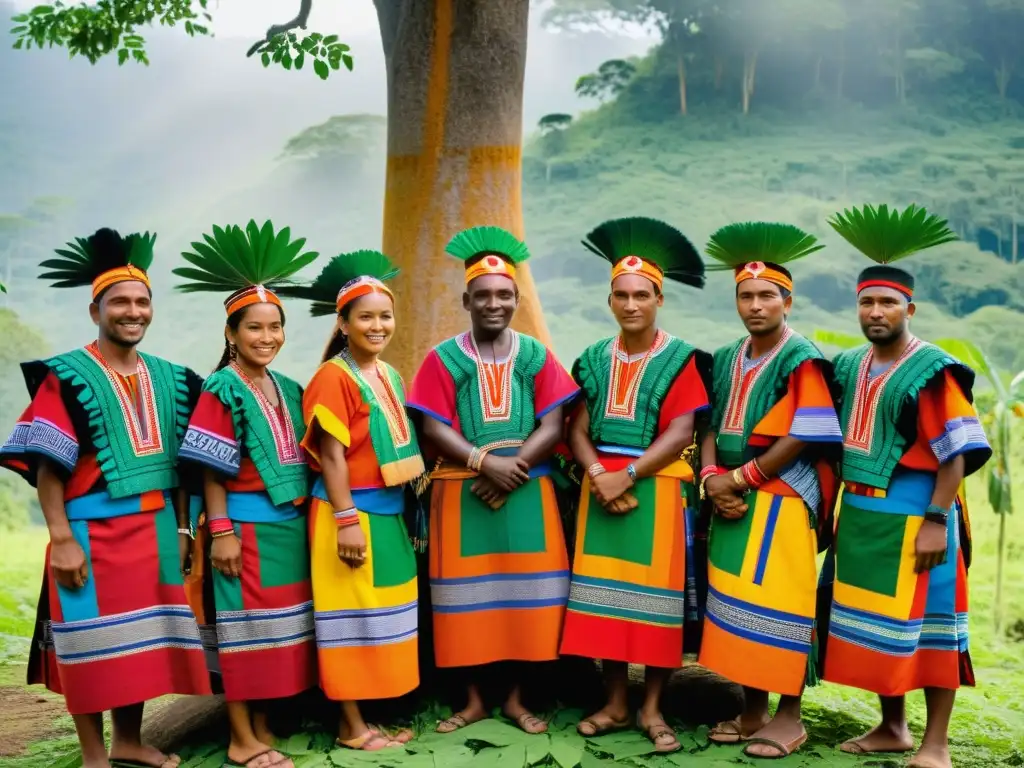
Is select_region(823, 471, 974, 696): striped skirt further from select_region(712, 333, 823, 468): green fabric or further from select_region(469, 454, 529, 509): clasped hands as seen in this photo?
select_region(469, 454, 529, 509): clasped hands

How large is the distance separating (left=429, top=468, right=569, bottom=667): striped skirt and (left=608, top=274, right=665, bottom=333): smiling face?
2.43ft

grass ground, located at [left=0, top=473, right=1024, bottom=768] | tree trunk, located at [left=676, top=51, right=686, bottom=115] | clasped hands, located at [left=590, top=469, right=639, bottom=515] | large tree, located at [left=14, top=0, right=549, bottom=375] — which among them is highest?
tree trunk, located at [left=676, top=51, right=686, bottom=115]

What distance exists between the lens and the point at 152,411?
4.21 meters

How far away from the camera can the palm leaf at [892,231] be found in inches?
172

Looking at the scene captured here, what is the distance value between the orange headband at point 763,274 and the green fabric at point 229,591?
2238 mm

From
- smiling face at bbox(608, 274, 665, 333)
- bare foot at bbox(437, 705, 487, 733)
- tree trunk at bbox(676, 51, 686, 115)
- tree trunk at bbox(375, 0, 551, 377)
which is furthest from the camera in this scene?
tree trunk at bbox(676, 51, 686, 115)

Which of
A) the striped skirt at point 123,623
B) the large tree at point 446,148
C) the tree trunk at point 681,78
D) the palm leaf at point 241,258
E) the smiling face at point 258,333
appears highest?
the tree trunk at point 681,78

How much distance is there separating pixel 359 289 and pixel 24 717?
3.26 metres

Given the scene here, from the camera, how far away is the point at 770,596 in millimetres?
4316

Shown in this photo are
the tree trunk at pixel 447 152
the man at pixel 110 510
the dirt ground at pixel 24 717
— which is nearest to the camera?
the man at pixel 110 510

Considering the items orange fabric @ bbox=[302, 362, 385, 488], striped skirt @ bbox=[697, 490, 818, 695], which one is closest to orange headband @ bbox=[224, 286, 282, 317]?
orange fabric @ bbox=[302, 362, 385, 488]

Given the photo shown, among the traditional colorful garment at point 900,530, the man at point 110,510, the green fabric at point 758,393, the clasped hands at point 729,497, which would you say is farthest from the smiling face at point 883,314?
the man at point 110,510

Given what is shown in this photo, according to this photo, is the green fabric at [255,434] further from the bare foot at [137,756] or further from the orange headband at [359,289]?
the bare foot at [137,756]

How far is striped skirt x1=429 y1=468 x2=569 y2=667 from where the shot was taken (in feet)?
14.9
